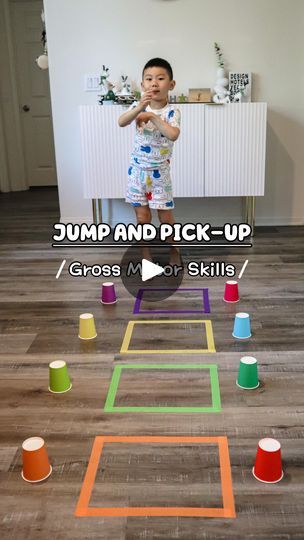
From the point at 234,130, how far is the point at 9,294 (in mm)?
1975

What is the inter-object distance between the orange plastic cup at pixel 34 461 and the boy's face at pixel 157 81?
1929 millimetres

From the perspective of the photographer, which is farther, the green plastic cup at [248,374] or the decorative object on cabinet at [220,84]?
the decorative object on cabinet at [220,84]

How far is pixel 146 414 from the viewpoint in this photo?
1660 millimetres

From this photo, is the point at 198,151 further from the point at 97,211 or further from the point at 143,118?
the point at 143,118

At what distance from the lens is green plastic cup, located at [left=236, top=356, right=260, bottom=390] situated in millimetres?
1754

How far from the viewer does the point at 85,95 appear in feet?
13.1

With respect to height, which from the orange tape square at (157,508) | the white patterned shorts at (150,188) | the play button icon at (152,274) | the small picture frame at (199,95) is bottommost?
the play button icon at (152,274)

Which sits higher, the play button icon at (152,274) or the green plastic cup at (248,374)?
the green plastic cup at (248,374)

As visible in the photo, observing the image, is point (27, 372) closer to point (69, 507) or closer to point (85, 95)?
point (69, 507)

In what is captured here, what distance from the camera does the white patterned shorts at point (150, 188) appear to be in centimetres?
291

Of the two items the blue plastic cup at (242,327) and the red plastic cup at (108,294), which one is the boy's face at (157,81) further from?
the blue plastic cup at (242,327)

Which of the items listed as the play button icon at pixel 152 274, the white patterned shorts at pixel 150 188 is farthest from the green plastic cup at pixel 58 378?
the white patterned shorts at pixel 150 188

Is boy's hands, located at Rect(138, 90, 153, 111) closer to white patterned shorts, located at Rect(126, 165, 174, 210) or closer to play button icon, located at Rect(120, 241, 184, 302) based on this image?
white patterned shorts, located at Rect(126, 165, 174, 210)

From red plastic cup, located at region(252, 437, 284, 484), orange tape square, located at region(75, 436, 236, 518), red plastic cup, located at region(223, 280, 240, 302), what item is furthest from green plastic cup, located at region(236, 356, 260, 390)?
red plastic cup, located at region(223, 280, 240, 302)
